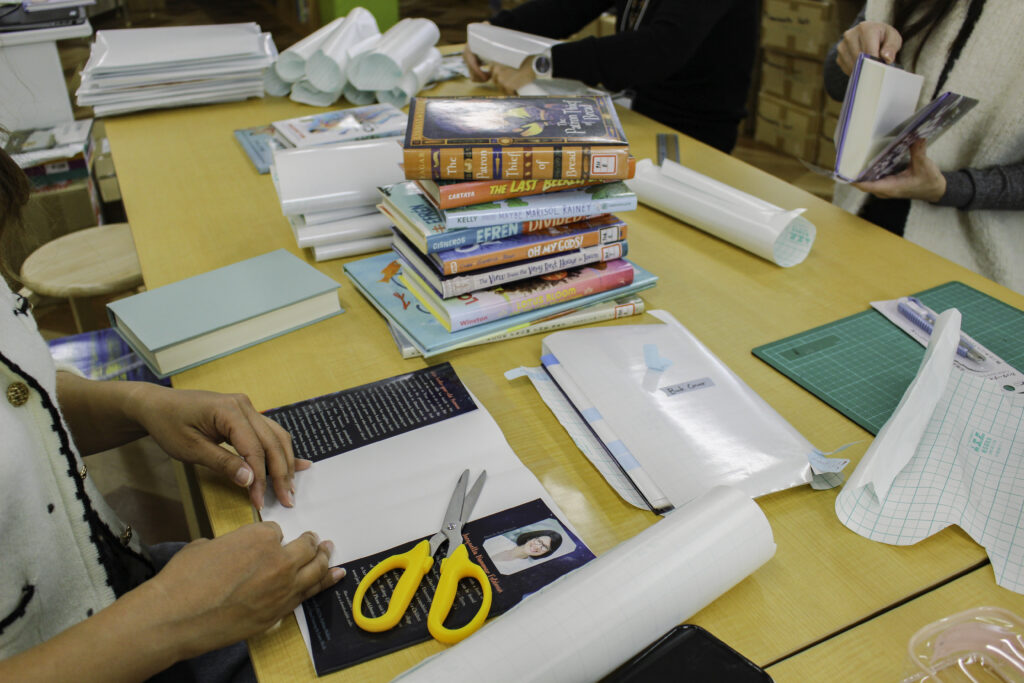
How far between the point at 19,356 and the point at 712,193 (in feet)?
3.32

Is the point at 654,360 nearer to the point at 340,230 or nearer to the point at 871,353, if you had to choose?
the point at 871,353

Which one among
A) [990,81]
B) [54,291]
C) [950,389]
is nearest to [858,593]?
[950,389]

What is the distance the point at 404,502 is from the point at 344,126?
1026 mm

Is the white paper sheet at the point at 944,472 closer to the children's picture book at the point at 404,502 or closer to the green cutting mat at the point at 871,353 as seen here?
the green cutting mat at the point at 871,353

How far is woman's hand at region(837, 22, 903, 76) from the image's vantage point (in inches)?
51.3

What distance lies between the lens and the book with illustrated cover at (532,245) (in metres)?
0.88

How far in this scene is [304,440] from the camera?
77 cm

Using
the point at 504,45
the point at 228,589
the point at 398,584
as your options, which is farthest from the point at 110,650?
the point at 504,45

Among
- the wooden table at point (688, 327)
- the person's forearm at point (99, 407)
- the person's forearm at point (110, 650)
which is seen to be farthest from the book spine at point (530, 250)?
the person's forearm at point (110, 650)

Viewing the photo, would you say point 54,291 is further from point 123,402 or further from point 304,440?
point 304,440

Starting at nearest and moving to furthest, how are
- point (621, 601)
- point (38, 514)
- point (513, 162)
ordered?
point (621, 601)
point (38, 514)
point (513, 162)

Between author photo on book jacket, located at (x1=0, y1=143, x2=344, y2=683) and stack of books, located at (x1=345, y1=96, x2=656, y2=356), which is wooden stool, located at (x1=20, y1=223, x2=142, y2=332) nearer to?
author photo on book jacket, located at (x1=0, y1=143, x2=344, y2=683)

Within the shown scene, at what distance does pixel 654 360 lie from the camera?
857mm

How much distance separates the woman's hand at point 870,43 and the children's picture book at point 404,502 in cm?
103
